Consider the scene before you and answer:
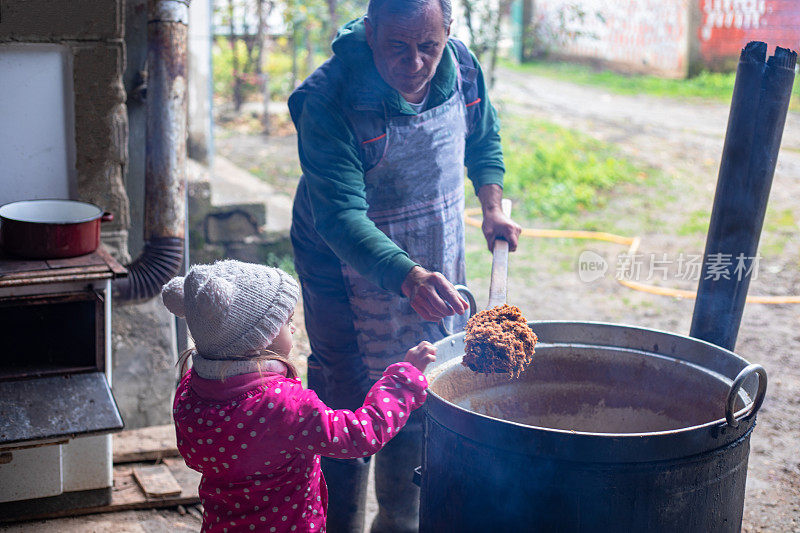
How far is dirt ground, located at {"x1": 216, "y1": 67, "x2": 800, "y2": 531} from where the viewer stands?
4246 mm

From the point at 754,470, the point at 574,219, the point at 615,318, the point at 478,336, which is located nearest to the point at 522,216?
the point at 574,219

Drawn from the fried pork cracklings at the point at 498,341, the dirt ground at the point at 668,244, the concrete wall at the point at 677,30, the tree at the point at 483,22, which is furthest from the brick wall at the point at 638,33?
the fried pork cracklings at the point at 498,341

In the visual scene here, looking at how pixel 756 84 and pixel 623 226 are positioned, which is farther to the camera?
pixel 623 226

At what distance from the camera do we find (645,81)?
42.6ft

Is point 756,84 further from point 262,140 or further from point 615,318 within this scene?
point 262,140

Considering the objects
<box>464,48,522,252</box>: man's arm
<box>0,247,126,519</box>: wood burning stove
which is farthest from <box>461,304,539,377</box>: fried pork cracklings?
<box>0,247,126,519</box>: wood burning stove

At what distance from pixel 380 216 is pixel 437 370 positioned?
1.79 ft

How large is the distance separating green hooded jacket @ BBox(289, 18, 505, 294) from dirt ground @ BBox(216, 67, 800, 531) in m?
2.25

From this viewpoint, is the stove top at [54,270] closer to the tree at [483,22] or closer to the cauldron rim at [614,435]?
the cauldron rim at [614,435]

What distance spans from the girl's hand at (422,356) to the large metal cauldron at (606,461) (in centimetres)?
10

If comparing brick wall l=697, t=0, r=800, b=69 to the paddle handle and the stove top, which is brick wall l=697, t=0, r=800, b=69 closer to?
the paddle handle

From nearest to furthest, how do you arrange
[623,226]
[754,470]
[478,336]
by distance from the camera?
1. [478,336]
2. [754,470]
3. [623,226]

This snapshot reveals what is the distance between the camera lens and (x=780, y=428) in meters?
4.34

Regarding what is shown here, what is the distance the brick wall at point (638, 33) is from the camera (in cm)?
1250
